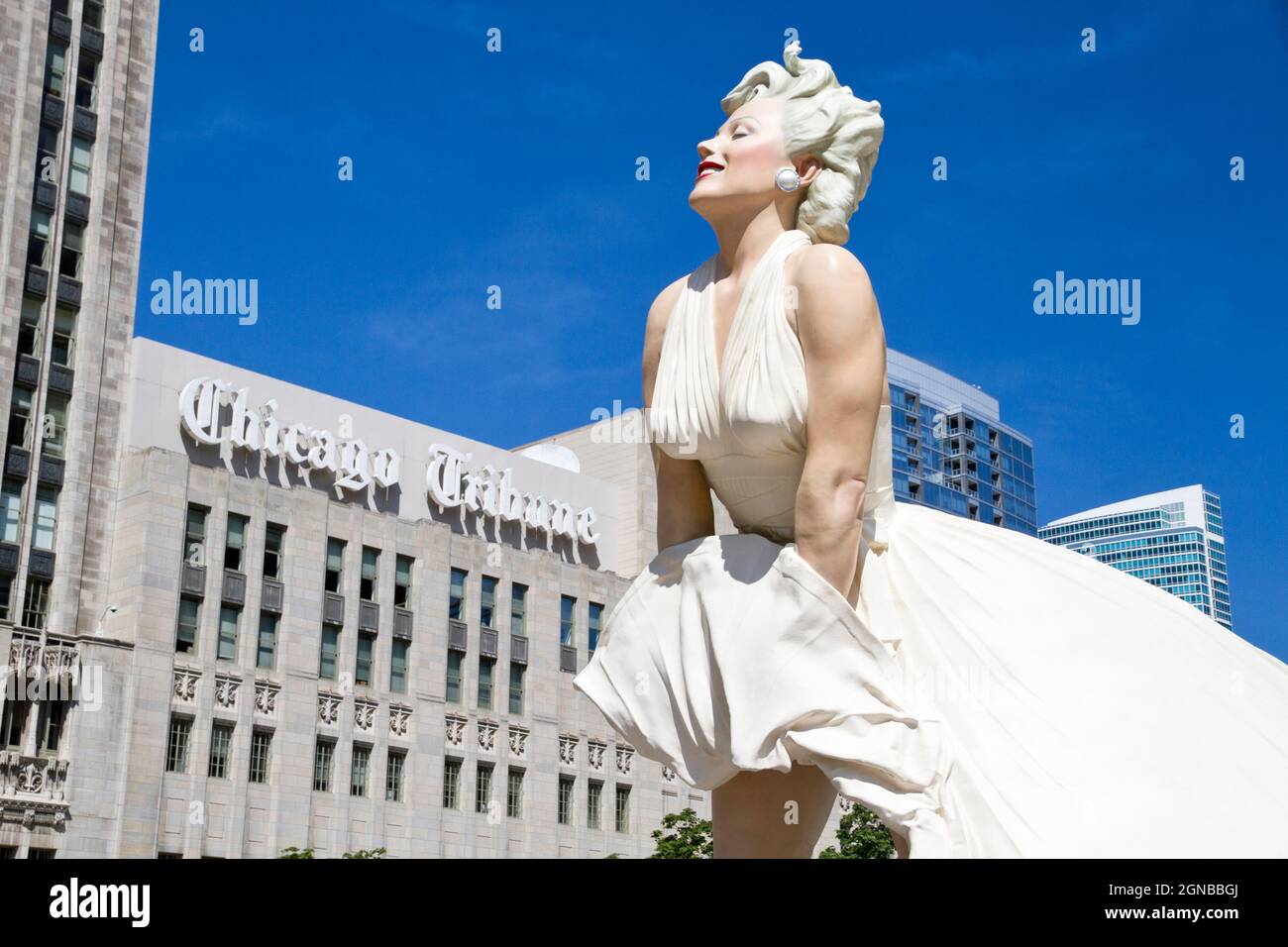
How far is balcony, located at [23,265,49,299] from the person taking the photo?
Answer: 47600mm

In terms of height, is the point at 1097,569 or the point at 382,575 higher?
the point at 382,575

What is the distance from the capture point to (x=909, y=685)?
1007 cm

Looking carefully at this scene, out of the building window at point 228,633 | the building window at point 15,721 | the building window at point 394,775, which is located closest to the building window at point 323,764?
the building window at point 394,775

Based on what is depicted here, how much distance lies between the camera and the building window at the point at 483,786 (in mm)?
55000

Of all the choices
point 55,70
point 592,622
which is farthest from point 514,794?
point 55,70

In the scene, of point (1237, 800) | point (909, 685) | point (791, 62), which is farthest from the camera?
point (791, 62)

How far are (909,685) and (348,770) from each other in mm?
43094

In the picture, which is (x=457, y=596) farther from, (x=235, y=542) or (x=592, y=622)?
(x=235, y=542)

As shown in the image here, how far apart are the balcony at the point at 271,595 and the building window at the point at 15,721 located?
8.62 metres

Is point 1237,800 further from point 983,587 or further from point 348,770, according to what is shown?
point 348,770

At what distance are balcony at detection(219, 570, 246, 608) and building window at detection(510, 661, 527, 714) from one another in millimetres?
11687

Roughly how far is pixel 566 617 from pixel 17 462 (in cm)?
2140
